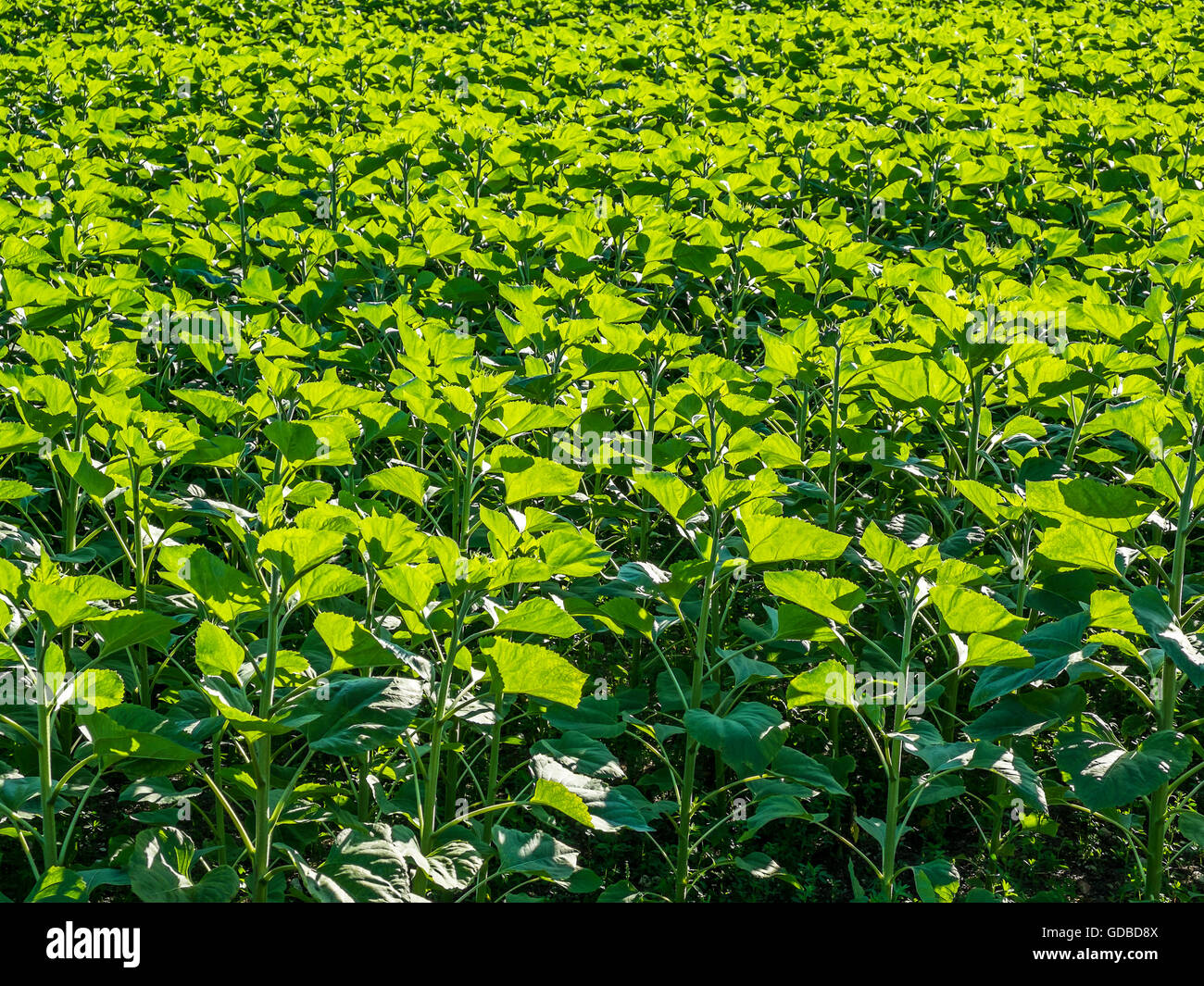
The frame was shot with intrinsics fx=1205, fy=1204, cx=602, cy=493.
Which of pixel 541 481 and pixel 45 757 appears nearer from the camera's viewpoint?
pixel 45 757

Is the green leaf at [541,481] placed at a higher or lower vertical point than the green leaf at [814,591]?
higher

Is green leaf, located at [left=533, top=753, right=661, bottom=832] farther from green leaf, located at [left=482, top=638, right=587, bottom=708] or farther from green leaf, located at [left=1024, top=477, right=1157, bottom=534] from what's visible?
green leaf, located at [left=1024, top=477, right=1157, bottom=534]

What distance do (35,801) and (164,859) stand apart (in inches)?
17.0

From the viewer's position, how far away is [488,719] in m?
2.61

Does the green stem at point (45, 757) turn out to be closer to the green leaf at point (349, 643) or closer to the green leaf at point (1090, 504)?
the green leaf at point (349, 643)

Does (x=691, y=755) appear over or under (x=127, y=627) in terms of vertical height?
under

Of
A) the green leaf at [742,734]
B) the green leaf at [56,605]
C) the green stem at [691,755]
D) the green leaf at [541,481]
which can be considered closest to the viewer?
the green leaf at [56,605]

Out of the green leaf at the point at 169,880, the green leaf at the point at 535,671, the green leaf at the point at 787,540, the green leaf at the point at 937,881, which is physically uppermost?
the green leaf at the point at 787,540

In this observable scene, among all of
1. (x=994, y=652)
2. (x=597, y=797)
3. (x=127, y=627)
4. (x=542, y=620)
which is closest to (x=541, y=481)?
(x=542, y=620)

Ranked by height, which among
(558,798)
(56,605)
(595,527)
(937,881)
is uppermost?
(56,605)

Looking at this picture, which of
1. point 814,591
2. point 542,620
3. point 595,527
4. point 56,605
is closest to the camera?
point 56,605

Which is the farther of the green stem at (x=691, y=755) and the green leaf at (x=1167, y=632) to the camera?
the green stem at (x=691, y=755)

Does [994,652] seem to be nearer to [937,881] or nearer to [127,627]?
[937,881]

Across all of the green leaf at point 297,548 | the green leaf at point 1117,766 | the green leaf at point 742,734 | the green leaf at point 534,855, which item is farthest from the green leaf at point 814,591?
the green leaf at point 297,548
